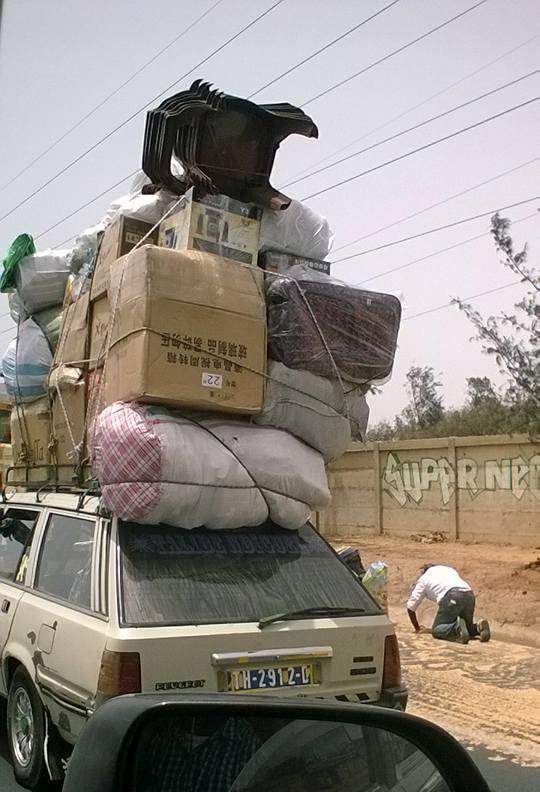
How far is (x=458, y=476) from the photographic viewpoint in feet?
58.6

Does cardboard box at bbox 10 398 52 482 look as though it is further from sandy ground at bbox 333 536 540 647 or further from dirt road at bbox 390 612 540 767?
sandy ground at bbox 333 536 540 647

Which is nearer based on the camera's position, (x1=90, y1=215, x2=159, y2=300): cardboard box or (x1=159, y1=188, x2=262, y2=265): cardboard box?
(x1=159, y1=188, x2=262, y2=265): cardboard box

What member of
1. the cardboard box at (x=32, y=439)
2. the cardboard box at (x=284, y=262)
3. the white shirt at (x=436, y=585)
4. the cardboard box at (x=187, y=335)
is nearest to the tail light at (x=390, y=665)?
the cardboard box at (x=187, y=335)

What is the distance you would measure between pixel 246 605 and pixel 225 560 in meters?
0.33

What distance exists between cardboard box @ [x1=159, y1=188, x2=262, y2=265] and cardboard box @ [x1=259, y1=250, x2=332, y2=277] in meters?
0.12

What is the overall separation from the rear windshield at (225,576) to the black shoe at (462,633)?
512 cm

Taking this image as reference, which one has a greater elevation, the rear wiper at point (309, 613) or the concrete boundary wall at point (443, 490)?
the concrete boundary wall at point (443, 490)

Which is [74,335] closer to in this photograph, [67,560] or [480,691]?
[67,560]

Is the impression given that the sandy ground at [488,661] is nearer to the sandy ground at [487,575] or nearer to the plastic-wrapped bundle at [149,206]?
the sandy ground at [487,575]

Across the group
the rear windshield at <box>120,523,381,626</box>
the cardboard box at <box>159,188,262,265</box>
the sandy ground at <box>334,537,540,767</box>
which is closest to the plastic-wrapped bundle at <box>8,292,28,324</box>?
the cardboard box at <box>159,188,262,265</box>

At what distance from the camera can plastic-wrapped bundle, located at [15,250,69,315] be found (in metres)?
6.69

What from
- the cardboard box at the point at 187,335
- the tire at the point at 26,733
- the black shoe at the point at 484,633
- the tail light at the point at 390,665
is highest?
the cardboard box at the point at 187,335

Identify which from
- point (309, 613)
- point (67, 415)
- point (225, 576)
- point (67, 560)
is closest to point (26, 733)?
point (67, 560)

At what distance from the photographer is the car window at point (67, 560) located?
170 inches
